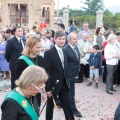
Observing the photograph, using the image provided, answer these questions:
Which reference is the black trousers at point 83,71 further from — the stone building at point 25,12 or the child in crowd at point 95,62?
the stone building at point 25,12

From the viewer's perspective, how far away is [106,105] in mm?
6840

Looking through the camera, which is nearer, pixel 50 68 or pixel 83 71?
pixel 50 68

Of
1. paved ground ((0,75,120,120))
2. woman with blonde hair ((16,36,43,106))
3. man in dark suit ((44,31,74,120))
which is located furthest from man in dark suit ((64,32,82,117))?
woman with blonde hair ((16,36,43,106))

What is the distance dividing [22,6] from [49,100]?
3717 centimetres

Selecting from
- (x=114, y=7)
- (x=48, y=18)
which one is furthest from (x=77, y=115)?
(x=114, y=7)

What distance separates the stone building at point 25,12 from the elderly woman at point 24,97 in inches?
1266

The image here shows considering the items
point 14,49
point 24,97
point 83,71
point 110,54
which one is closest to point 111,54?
point 110,54

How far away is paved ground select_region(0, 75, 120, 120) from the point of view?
6.11 meters

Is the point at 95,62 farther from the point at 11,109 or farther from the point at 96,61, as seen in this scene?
the point at 11,109

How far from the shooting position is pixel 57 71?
487cm

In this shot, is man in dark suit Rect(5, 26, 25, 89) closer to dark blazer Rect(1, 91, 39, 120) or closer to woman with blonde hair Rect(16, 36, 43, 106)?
woman with blonde hair Rect(16, 36, 43, 106)

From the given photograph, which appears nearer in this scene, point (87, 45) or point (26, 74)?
point (26, 74)

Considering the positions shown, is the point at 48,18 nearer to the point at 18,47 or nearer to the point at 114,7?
the point at 18,47

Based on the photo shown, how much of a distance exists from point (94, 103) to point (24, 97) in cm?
464
